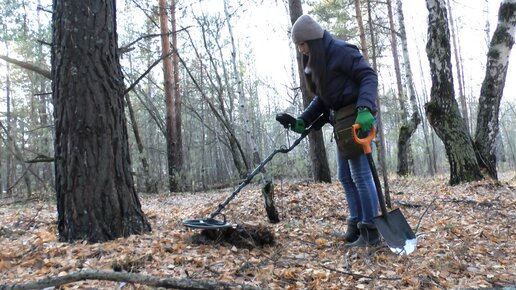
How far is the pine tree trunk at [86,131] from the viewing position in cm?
356

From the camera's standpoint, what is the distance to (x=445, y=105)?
7836 mm

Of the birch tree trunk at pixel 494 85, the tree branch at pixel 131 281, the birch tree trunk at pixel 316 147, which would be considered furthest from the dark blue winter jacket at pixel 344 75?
the birch tree trunk at pixel 494 85

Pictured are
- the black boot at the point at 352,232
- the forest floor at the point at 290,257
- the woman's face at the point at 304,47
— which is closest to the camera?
the forest floor at the point at 290,257

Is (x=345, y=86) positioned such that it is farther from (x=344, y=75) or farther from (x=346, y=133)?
(x=346, y=133)

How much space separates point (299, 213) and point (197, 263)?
8.46 feet

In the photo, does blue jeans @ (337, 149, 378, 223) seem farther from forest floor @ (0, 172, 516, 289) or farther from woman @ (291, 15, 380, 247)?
forest floor @ (0, 172, 516, 289)

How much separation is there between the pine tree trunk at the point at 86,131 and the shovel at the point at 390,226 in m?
2.16

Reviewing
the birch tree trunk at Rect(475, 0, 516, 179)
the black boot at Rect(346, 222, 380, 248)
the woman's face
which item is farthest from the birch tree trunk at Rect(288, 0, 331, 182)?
the black boot at Rect(346, 222, 380, 248)

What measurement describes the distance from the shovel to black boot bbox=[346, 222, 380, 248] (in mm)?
237

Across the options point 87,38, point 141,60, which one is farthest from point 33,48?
point 87,38

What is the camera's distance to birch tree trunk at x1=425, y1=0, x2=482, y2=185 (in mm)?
7754

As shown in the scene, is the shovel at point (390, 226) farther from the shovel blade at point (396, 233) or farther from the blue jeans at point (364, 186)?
the blue jeans at point (364, 186)

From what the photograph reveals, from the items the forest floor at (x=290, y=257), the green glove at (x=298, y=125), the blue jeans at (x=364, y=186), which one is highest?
the green glove at (x=298, y=125)

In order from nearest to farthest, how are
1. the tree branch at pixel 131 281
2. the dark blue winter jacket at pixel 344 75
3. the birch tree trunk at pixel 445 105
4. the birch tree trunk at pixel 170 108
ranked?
the tree branch at pixel 131 281
the dark blue winter jacket at pixel 344 75
the birch tree trunk at pixel 445 105
the birch tree trunk at pixel 170 108
